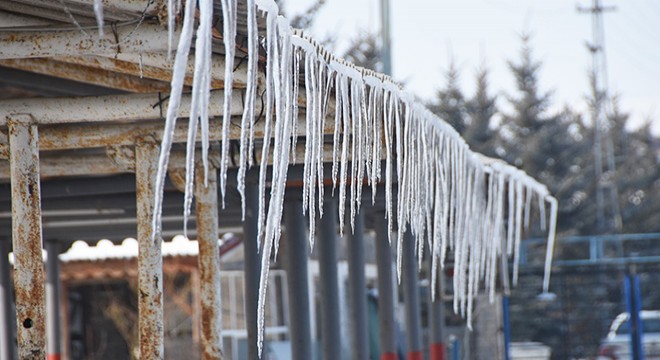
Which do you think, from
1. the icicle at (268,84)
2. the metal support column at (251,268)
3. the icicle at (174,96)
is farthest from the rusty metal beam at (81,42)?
the metal support column at (251,268)

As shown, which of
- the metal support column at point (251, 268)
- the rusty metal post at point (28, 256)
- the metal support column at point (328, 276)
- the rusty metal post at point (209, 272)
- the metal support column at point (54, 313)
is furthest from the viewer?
the metal support column at point (54, 313)

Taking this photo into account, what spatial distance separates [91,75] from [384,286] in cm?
653

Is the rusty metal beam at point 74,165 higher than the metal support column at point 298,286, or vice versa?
the rusty metal beam at point 74,165

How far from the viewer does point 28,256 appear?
6.93m

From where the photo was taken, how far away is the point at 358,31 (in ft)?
124

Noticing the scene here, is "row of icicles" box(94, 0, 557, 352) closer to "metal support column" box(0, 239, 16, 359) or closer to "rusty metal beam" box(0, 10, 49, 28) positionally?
"rusty metal beam" box(0, 10, 49, 28)

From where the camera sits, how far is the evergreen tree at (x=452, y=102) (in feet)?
134

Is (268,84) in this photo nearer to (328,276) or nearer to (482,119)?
(328,276)

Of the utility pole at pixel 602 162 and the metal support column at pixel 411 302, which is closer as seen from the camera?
the metal support column at pixel 411 302

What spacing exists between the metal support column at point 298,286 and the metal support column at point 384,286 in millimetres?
3296

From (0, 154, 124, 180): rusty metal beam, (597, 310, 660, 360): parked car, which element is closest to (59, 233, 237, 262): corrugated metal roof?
(597, 310, 660, 360): parked car

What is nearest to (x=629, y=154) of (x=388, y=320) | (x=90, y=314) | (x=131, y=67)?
(x=90, y=314)

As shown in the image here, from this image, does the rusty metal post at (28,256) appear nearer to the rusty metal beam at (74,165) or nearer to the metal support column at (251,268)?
the rusty metal beam at (74,165)

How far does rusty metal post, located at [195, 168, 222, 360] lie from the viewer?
830cm
